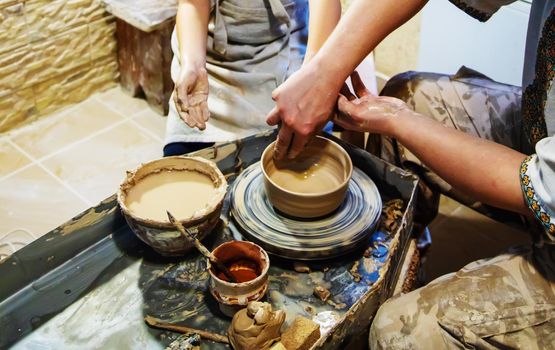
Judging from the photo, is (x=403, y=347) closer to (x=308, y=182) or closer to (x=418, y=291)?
(x=418, y=291)

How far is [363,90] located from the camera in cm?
162

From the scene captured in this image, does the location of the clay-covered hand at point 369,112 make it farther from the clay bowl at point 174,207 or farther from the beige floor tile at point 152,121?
the beige floor tile at point 152,121

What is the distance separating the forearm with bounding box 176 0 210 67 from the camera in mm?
1862

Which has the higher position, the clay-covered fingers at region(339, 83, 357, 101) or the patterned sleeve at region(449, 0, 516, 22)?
the patterned sleeve at region(449, 0, 516, 22)

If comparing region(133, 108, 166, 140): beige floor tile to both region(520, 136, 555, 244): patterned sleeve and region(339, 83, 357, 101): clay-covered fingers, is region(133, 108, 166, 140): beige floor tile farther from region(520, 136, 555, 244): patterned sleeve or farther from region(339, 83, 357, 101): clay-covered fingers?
region(520, 136, 555, 244): patterned sleeve

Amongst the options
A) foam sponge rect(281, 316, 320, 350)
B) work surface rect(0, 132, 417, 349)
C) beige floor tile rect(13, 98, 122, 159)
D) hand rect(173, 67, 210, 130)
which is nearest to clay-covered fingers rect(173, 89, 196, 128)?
hand rect(173, 67, 210, 130)

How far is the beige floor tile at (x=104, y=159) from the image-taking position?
2512 millimetres

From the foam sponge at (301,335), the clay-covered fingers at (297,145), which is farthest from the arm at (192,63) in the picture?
the foam sponge at (301,335)

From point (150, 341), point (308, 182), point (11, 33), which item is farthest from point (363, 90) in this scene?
point (11, 33)

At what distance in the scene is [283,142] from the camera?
1.57 metres

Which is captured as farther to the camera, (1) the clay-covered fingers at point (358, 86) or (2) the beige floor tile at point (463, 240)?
(2) the beige floor tile at point (463, 240)

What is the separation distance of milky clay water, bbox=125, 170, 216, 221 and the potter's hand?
0.87ft

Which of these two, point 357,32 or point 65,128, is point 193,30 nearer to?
point 357,32

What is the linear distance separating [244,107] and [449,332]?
946 mm
